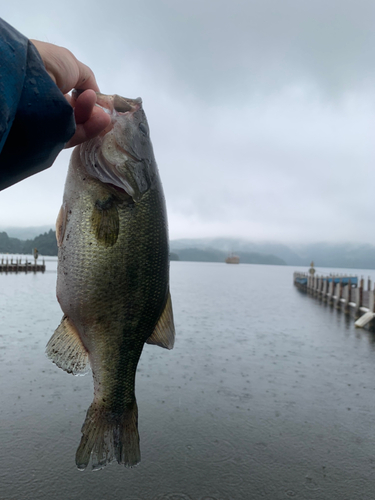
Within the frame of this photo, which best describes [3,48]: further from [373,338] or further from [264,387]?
[373,338]

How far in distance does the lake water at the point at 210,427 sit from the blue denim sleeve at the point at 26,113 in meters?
5.96

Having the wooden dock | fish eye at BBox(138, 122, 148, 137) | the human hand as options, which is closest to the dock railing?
fish eye at BBox(138, 122, 148, 137)

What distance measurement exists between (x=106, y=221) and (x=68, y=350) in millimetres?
802

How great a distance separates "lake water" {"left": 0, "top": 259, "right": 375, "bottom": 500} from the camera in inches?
231

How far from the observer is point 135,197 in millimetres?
1996

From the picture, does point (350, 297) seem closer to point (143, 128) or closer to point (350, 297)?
point (350, 297)

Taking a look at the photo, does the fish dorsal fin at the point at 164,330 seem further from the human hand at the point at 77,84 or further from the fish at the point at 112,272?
the human hand at the point at 77,84

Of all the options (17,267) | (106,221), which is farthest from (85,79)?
(17,267)

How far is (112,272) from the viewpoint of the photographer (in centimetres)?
194

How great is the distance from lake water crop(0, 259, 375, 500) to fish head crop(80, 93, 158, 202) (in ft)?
18.3

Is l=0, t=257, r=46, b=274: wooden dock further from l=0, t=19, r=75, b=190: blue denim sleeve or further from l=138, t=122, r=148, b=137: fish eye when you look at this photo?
l=0, t=19, r=75, b=190: blue denim sleeve

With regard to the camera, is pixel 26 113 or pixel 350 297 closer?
pixel 26 113

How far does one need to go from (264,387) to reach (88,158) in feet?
32.7

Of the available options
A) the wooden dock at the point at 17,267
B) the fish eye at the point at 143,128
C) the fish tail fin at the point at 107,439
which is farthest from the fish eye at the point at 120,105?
the wooden dock at the point at 17,267
